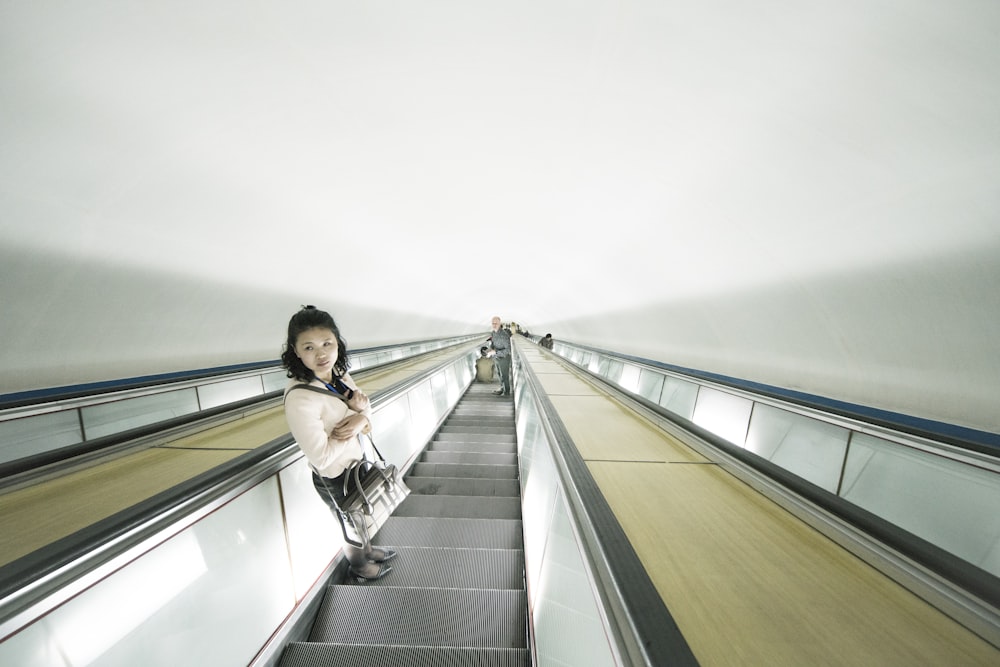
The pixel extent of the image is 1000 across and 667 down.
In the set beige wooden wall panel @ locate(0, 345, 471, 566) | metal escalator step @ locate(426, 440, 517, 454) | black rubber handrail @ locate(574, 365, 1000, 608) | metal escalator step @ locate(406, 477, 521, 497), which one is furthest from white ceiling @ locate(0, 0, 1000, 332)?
metal escalator step @ locate(406, 477, 521, 497)

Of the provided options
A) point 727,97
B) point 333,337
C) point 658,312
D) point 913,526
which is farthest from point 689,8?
point 658,312

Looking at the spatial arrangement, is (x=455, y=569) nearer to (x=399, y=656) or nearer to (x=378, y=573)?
(x=378, y=573)

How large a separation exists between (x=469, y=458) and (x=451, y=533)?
1.70 metres

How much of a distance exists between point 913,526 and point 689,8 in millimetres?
3984

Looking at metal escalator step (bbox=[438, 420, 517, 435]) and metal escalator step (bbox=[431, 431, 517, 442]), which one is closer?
metal escalator step (bbox=[431, 431, 517, 442])

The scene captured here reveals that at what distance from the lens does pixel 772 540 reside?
1.45 meters

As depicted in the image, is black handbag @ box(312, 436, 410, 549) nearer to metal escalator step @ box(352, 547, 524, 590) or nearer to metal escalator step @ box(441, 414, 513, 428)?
metal escalator step @ box(352, 547, 524, 590)

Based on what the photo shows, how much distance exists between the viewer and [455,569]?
2.61 metres

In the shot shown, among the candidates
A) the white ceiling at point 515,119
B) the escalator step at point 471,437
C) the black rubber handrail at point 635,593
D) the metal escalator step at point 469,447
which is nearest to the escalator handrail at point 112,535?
the black rubber handrail at point 635,593

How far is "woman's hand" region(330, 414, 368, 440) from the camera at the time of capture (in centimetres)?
193

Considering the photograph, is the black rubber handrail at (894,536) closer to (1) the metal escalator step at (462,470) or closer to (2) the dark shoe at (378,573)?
(2) the dark shoe at (378,573)

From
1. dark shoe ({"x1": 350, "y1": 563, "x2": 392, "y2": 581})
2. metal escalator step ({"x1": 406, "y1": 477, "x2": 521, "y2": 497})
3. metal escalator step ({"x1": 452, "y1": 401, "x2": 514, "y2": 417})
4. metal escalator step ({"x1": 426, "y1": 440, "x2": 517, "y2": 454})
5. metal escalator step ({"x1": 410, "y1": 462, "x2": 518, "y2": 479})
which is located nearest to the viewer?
dark shoe ({"x1": 350, "y1": 563, "x2": 392, "y2": 581})

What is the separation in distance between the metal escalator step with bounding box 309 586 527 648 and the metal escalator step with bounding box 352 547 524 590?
0.17 metres

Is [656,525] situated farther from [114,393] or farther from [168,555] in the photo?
[114,393]
